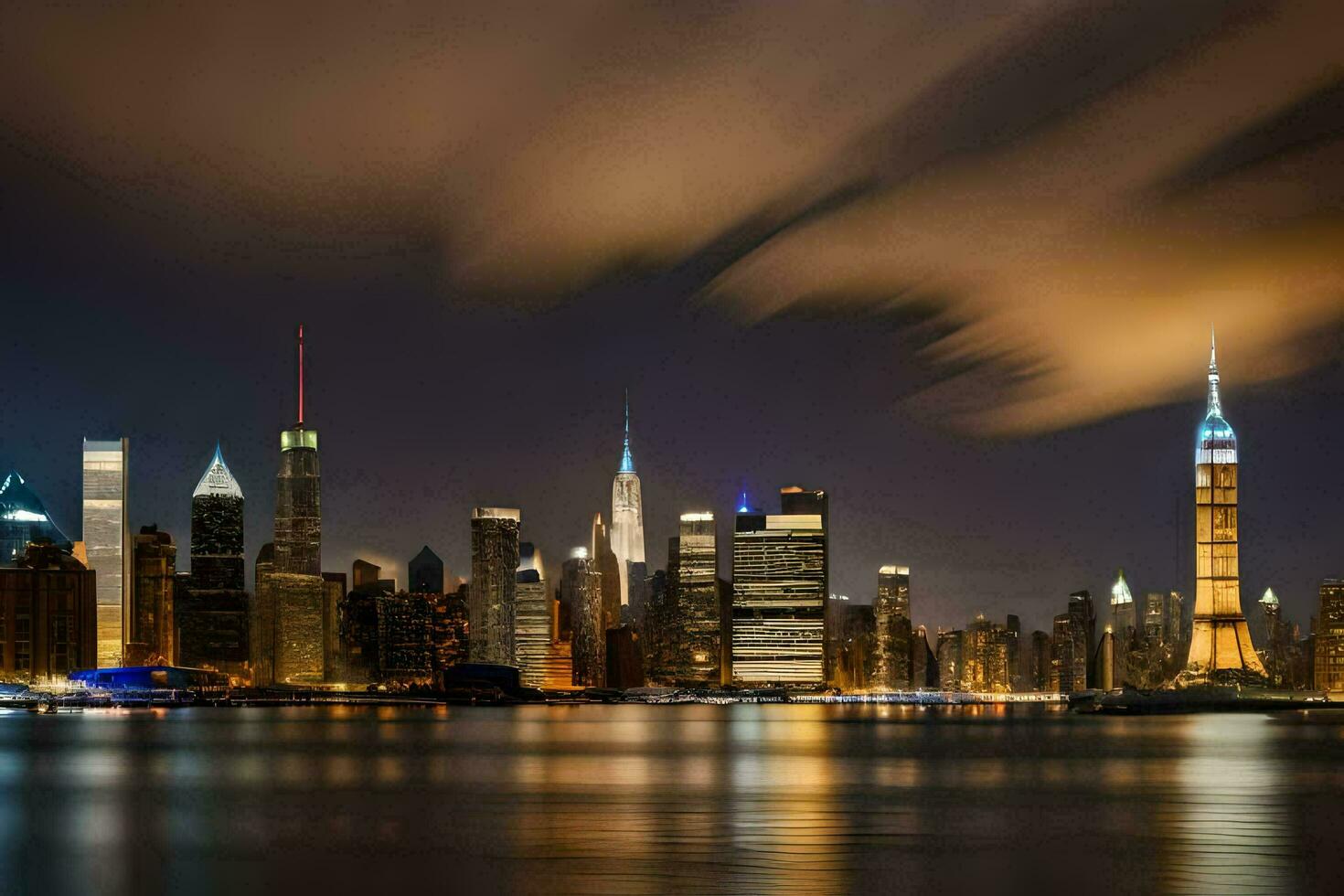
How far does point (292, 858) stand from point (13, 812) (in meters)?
26.3

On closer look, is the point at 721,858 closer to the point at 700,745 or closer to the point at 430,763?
the point at 430,763

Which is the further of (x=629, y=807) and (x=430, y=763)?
(x=430, y=763)

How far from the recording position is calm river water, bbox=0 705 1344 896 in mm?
54625

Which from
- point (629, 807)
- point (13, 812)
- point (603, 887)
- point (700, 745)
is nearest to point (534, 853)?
point (603, 887)

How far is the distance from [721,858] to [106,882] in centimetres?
1898

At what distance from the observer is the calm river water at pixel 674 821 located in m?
54.6

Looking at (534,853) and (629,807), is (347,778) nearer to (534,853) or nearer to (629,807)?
(629,807)

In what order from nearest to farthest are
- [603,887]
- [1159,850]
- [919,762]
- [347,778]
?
1. [603,887]
2. [1159,850]
3. [347,778]
4. [919,762]

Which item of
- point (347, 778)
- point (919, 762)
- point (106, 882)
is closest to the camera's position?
point (106, 882)

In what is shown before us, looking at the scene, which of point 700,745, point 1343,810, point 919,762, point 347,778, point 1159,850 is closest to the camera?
point 1159,850

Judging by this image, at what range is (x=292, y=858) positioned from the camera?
203ft

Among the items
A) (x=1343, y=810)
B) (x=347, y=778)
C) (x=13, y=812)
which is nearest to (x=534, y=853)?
(x=13, y=812)

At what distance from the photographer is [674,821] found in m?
72.3

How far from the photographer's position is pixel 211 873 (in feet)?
191
